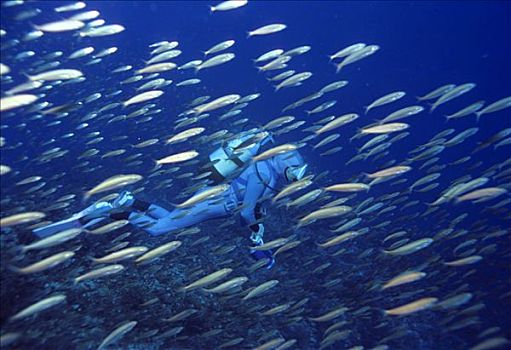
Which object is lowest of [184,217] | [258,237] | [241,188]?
[258,237]

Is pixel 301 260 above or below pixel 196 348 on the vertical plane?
below

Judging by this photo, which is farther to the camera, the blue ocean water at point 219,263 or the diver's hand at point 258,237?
the diver's hand at point 258,237

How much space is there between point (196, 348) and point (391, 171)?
435 centimetres

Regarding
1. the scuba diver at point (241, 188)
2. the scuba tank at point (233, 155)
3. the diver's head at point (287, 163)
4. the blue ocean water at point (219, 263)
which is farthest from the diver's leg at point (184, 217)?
the diver's head at point (287, 163)

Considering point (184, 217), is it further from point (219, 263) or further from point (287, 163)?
point (287, 163)

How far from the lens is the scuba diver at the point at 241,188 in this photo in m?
6.75

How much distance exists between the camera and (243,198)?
23.3 feet

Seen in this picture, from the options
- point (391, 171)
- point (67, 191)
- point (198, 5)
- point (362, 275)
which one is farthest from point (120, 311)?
point (198, 5)

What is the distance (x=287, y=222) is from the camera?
12195mm

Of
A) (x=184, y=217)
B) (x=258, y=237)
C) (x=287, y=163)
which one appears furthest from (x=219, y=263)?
(x=287, y=163)

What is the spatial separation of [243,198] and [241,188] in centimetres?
19

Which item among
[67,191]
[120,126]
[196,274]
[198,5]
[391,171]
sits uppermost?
[198,5]

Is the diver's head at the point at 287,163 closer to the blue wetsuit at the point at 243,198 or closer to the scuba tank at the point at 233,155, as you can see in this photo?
the blue wetsuit at the point at 243,198

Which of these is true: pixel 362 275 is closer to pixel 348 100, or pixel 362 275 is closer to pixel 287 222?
pixel 287 222
